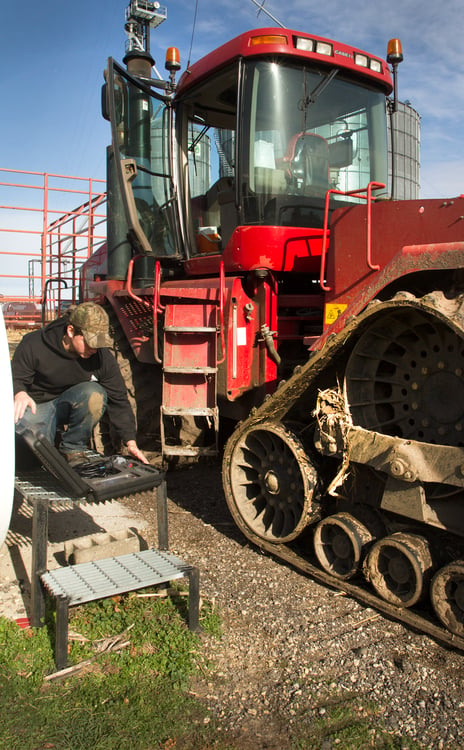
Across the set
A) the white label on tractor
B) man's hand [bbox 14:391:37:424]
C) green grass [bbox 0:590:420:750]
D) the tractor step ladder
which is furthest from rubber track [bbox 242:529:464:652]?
man's hand [bbox 14:391:37:424]

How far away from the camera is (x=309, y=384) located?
3604 mm

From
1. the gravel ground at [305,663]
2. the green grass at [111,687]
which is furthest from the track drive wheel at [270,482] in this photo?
the green grass at [111,687]

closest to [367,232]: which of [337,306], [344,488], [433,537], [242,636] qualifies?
[337,306]

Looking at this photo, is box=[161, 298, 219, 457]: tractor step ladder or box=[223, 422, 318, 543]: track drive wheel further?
box=[161, 298, 219, 457]: tractor step ladder

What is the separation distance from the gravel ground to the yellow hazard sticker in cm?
146

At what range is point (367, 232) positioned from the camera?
3602mm

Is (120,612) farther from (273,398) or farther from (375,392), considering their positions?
(375,392)

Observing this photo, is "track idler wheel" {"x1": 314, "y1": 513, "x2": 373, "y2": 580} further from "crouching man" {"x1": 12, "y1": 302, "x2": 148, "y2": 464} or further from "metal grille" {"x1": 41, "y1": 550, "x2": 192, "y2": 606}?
"crouching man" {"x1": 12, "y1": 302, "x2": 148, "y2": 464}

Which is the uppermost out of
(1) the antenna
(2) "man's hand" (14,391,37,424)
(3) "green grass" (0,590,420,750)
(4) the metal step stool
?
(1) the antenna

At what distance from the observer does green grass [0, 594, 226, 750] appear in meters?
2.32

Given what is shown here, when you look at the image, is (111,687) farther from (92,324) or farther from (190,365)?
(190,365)

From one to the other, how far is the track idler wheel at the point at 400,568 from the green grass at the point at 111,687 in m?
0.83

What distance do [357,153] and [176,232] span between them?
1.56m

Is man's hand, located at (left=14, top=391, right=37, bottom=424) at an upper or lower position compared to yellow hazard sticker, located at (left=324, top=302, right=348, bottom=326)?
lower
